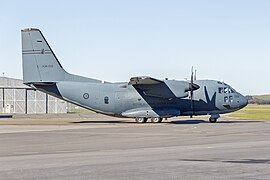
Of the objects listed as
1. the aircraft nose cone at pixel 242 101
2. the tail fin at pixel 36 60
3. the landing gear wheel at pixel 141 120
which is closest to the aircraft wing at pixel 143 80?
the landing gear wheel at pixel 141 120

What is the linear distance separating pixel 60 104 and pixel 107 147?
79.4m

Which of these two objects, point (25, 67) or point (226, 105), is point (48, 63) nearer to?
point (25, 67)

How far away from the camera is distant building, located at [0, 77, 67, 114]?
327ft

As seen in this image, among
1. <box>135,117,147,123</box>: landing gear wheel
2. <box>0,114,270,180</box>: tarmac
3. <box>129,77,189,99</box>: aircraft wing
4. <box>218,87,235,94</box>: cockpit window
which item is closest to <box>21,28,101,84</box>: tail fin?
<box>129,77,189,99</box>: aircraft wing

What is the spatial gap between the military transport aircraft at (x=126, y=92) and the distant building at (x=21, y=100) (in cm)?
4826

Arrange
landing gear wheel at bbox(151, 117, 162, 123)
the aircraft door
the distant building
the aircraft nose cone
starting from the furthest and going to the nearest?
the distant building → the aircraft nose cone → landing gear wheel at bbox(151, 117, 162, 123) → the aircraft door

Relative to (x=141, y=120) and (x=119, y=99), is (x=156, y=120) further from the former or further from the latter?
(x=119, y=99)

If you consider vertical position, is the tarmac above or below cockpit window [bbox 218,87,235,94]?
below

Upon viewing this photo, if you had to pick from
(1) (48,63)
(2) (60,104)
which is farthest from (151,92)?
(2) (60,104)

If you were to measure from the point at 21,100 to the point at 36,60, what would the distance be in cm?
4976

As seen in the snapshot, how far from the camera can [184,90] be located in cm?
5181

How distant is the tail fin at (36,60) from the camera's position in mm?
51844

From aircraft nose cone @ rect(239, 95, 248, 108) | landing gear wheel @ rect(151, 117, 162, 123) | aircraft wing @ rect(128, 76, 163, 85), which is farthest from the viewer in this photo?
aircraft nose cone @ rect(239, 95, 248, 108)

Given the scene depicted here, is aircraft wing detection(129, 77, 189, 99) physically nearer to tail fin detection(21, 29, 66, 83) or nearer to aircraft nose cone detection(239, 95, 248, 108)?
aircraft nose cone detection(239, 95, 248, 108)
